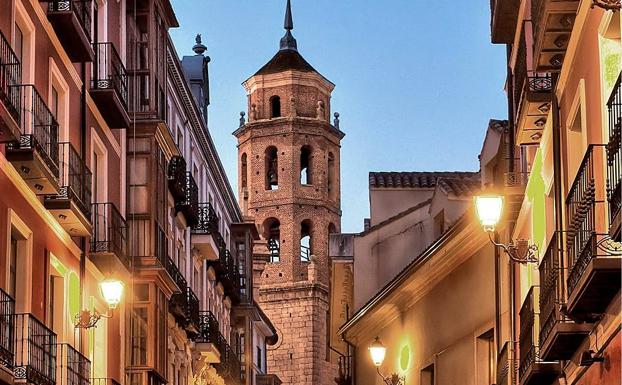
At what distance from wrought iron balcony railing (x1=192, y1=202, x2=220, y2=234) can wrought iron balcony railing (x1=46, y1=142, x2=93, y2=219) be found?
19.1 metres

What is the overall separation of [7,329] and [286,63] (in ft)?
284

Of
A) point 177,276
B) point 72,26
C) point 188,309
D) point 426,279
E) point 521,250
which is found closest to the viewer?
point 521,250

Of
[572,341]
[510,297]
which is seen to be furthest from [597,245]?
[510,297]

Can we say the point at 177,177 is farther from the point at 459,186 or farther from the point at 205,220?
the point at 205,220

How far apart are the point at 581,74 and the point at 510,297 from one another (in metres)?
→ 9.05

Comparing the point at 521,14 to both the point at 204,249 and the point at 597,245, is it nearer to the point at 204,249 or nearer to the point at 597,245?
the point at 597,245

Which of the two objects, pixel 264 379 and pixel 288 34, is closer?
pixel 264 379

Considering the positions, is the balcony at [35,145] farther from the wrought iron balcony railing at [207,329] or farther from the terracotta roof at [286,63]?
the terracotta roof at [286,63]

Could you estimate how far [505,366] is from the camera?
1146 inches

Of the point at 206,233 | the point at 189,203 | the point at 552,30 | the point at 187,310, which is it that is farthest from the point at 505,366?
the point at 206,233

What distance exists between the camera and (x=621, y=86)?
1648 centimetres

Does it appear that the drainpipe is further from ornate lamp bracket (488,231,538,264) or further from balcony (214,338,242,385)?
balcony (214,338,242,385)

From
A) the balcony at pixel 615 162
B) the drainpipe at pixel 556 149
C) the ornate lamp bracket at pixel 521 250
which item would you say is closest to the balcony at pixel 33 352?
the ornate lamp bracket at pixel 521 250

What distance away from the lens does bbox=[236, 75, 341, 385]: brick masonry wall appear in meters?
104
